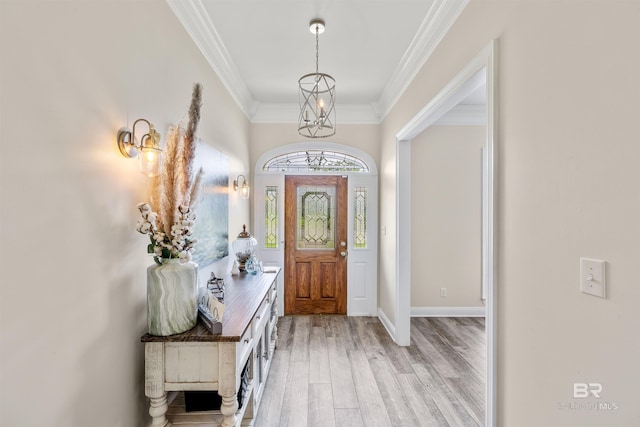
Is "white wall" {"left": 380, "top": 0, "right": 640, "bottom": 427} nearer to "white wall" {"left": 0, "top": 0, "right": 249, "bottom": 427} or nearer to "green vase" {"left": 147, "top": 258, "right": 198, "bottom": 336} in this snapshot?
"green vase" {"left": 147, "top": 258, "right": 198, "bottom": 336}

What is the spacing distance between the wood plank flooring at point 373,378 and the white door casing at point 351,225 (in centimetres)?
52

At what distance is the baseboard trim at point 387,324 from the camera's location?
12.1ft

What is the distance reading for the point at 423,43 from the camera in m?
2.59

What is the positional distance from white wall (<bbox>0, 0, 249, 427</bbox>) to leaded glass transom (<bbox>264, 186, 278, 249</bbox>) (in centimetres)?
277

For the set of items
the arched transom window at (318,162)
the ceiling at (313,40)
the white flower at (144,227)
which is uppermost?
the ceiling at (313,40)

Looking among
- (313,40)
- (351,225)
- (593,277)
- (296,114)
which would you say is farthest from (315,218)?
(593,277)

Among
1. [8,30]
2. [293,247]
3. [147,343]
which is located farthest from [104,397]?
[293,247]

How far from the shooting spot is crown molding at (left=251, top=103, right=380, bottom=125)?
443 centimetres

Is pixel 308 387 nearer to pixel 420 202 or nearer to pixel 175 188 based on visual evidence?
pixel 175 188

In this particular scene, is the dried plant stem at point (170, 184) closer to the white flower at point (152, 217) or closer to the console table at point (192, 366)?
the white flower at point (152, 217)

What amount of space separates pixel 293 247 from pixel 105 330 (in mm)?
3274

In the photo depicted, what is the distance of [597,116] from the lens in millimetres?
1028

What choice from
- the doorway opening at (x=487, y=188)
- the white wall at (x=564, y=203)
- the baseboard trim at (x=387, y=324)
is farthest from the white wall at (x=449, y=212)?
the white wall at (x=564, y=203)

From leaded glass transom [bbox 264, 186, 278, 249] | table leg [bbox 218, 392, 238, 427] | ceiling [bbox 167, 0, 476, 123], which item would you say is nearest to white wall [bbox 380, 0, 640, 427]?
ceiling [bbox 167, 0, 476, 123]
